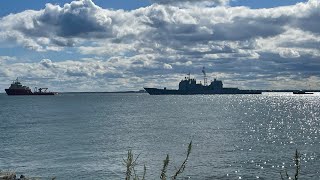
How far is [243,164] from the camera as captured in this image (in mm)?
56844

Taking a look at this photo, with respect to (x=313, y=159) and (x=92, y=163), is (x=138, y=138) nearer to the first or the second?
(x=92, y=163)

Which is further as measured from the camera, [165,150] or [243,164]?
[165,150]

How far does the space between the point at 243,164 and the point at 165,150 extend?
56.6ft

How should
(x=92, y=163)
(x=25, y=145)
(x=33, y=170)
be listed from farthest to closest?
(x=25, y=145) < (x=92, y=163) < (x=33, y=170)

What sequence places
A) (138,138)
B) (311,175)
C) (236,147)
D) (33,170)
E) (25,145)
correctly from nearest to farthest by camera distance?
(311,175), (33,170), (236,147), (25,145), (138,138)

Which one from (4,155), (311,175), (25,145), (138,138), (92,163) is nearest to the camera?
(311,175)

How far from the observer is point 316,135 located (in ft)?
303

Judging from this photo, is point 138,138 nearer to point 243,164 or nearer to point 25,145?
point 25,145

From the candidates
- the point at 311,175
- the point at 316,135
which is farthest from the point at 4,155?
the point at 316,135

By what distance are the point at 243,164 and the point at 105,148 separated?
86.0 feet

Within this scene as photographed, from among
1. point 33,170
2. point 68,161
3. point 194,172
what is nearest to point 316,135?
point 194,172

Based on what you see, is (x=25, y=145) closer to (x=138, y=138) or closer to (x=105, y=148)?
(x=105, y=148)

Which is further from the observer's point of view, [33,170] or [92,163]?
[92,163]

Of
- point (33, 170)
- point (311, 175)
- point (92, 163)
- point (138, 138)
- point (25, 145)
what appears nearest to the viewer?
point (311, 175)
